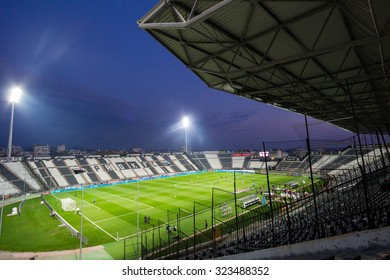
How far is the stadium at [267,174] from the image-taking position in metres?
6.33

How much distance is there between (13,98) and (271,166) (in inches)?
2615

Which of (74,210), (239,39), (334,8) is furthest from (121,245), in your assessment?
(334,8)

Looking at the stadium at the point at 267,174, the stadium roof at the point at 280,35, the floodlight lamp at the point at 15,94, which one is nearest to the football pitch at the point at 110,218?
the stadium at the point at 267,174

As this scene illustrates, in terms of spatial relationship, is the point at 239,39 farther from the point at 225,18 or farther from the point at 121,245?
the point at 121,245

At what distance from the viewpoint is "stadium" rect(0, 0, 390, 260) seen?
6330mm

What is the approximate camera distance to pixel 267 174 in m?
9.47

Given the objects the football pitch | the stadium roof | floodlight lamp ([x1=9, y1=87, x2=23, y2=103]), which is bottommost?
the football pitch

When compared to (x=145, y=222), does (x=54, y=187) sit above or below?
above

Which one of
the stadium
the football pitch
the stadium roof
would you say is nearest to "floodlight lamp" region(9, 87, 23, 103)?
the stadium

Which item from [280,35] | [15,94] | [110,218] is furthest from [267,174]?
[15,94]

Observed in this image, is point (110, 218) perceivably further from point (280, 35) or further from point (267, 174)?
point (280, 35)

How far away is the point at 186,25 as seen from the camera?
5.30 meters

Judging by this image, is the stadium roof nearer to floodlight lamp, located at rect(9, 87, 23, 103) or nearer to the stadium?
the stadium

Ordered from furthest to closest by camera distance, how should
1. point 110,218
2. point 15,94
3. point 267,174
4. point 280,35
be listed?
point 15,94 < point 110,218 < point 267,174 < point 280,35
